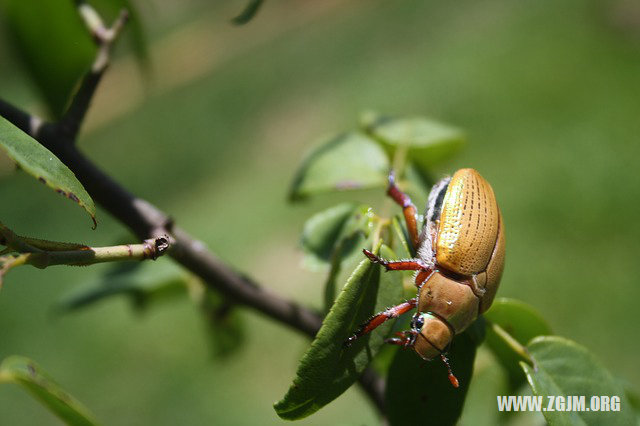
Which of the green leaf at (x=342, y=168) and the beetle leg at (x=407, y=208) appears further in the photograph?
the green leaf at (x=342, y=168)

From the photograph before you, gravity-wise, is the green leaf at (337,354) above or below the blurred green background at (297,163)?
above

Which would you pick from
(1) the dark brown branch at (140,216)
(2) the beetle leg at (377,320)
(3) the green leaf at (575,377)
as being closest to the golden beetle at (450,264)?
(2) the beetle leg at (377,320)

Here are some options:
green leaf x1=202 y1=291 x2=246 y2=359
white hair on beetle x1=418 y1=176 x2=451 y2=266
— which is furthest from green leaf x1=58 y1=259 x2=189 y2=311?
white hair on beetle x1=418 y1=176 x2=451 y2=266

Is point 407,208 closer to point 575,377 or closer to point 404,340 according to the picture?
point 404,340

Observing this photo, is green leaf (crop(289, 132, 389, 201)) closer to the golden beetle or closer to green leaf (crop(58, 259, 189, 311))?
the golden beetle

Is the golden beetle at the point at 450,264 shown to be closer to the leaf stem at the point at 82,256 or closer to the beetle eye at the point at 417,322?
the beetle eye at the point at 417,322

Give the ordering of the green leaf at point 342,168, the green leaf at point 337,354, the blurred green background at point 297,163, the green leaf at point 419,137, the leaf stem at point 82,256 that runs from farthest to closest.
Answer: the blurred green background at point 297,163 < the green leaf at point 419,137 < the green leaf at point 342,168 < the green leaf at point 337,354 < the leaf stem at point 82,256

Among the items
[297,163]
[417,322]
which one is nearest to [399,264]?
[417,322]

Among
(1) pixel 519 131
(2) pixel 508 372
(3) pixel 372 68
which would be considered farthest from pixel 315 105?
(2) pixel 508 372
